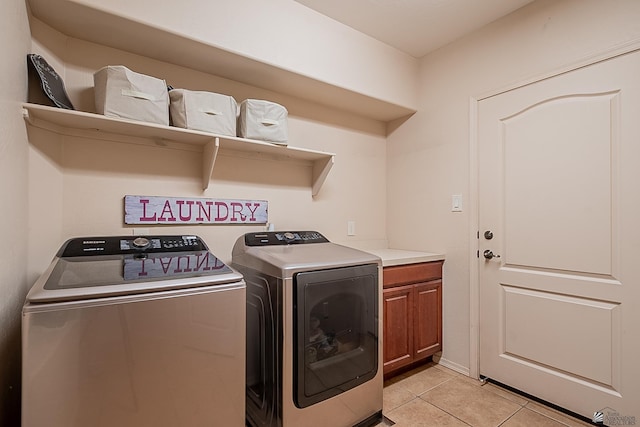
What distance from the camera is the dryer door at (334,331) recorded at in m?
1.49

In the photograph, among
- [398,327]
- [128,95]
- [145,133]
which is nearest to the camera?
[128,95]

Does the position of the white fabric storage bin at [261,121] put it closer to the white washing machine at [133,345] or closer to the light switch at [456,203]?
the white washing machine at [133,345]

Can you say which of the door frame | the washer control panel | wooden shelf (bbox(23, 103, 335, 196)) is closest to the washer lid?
the washer control panel

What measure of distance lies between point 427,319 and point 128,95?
2.44 meters

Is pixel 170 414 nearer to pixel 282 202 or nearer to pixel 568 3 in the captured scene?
pixel 282 202

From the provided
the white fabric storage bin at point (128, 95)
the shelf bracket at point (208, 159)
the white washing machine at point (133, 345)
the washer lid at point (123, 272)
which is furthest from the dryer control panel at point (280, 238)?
the white fabric storage bin at point (128, 95)

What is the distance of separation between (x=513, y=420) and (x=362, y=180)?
1.98 meters

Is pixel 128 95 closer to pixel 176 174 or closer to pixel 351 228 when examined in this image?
pixel 176 174

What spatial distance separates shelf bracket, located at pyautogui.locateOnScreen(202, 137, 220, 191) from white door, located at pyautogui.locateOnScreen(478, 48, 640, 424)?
6.16 ft

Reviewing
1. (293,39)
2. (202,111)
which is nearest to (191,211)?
(202,111)

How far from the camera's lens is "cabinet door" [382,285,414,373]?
6.94 ft

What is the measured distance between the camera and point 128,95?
1512 millimetres

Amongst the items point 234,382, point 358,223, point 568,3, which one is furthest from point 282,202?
point 568,3

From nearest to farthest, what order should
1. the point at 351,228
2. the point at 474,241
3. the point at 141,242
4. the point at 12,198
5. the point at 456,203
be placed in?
the point at 12,198 < the point at 141,242 < the point at 474,241 < the point at 456,203 < the point at 351,228
